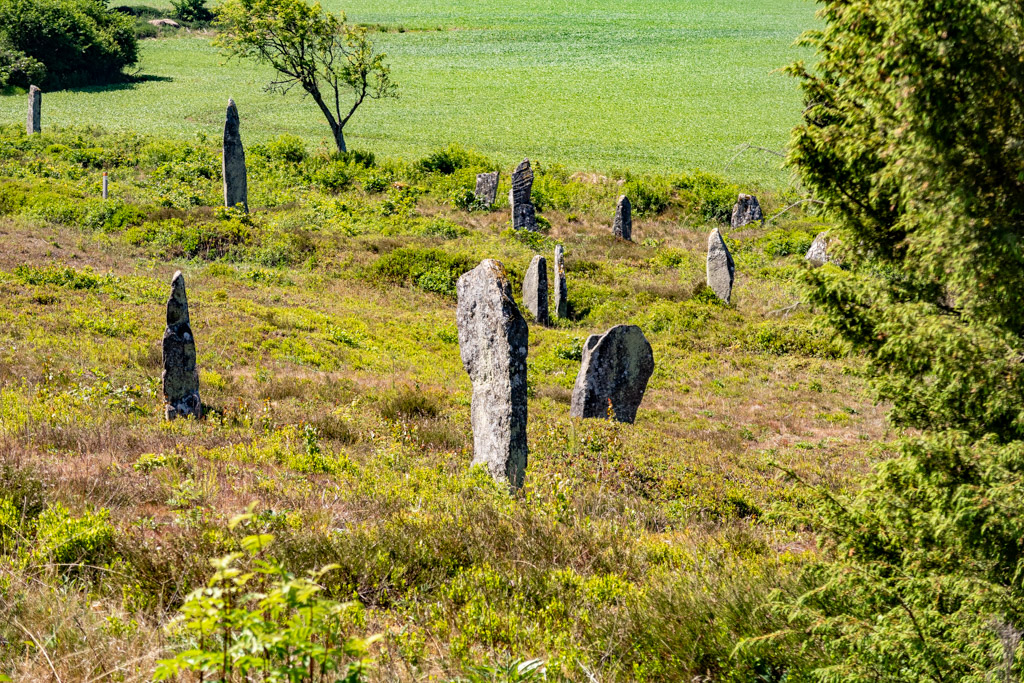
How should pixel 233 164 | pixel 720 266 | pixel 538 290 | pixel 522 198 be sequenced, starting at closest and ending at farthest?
pixel 538 290
pixel 720 266
pixel 233 164
pixel 522 198

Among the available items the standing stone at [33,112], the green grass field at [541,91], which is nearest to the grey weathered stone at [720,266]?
the green grass field at [541,91]

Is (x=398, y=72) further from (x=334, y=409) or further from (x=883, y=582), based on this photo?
(x=883, y=582)

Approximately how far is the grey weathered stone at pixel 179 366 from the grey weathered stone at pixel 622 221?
20.2 m

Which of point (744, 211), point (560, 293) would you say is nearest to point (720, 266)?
point (560, 293)

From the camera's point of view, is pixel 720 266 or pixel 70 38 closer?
pixel 720 266

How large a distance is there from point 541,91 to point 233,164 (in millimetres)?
35947

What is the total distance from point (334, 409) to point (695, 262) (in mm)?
17968

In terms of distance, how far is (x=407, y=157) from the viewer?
38.6 m

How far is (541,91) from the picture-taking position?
57.6 m

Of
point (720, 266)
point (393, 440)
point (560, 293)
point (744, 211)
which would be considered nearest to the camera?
point (393, 440)

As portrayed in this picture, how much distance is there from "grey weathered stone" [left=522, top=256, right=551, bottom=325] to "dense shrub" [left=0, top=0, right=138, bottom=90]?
4509cm

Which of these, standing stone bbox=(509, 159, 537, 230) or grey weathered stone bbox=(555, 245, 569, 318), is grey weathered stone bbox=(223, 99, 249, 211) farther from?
grey weathered stone bbox=(555, 245, 569, 318)

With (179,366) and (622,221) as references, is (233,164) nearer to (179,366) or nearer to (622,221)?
(622,221)

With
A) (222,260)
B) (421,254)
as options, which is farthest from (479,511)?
(222,260)
